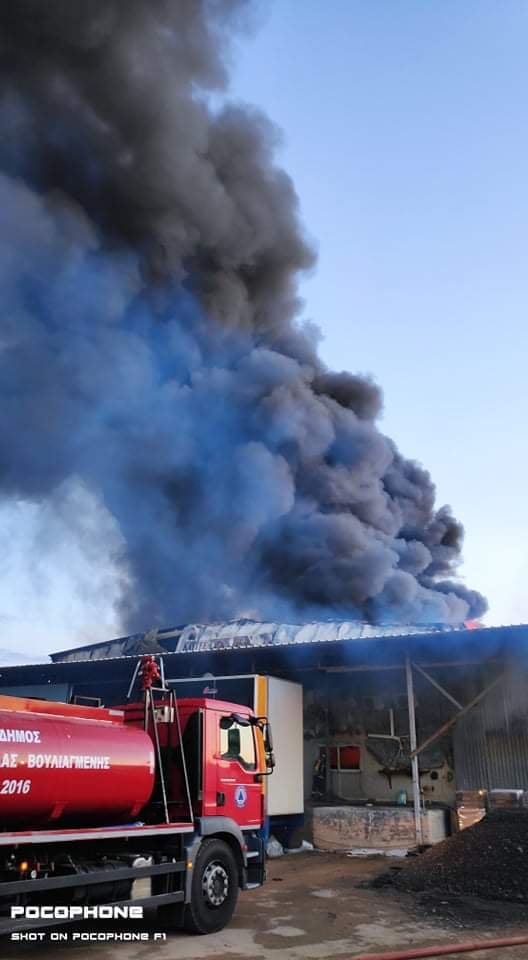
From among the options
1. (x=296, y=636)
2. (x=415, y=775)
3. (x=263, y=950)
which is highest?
(x=296, y=636)

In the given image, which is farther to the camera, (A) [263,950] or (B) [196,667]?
(B) [196,667]

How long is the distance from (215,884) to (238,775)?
1208 mm

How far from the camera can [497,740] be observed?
588 inches

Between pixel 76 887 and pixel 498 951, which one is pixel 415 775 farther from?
pixel 76 887

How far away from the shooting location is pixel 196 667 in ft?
57.0

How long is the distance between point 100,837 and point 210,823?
1.55 metres

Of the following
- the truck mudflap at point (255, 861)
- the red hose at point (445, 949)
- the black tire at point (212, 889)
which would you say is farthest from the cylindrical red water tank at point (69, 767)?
the red hose at point (445, 949)

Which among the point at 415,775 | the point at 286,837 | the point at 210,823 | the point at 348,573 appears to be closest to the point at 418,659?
the point at 415,775

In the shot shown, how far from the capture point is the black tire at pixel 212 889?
7.66 metres

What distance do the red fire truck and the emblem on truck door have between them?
0.01 m

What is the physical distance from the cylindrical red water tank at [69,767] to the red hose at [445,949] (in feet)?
8.71

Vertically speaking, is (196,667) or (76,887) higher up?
(196,667)

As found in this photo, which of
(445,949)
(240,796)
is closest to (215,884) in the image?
(240,796)

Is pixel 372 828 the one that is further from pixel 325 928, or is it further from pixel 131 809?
pixel 131 809
